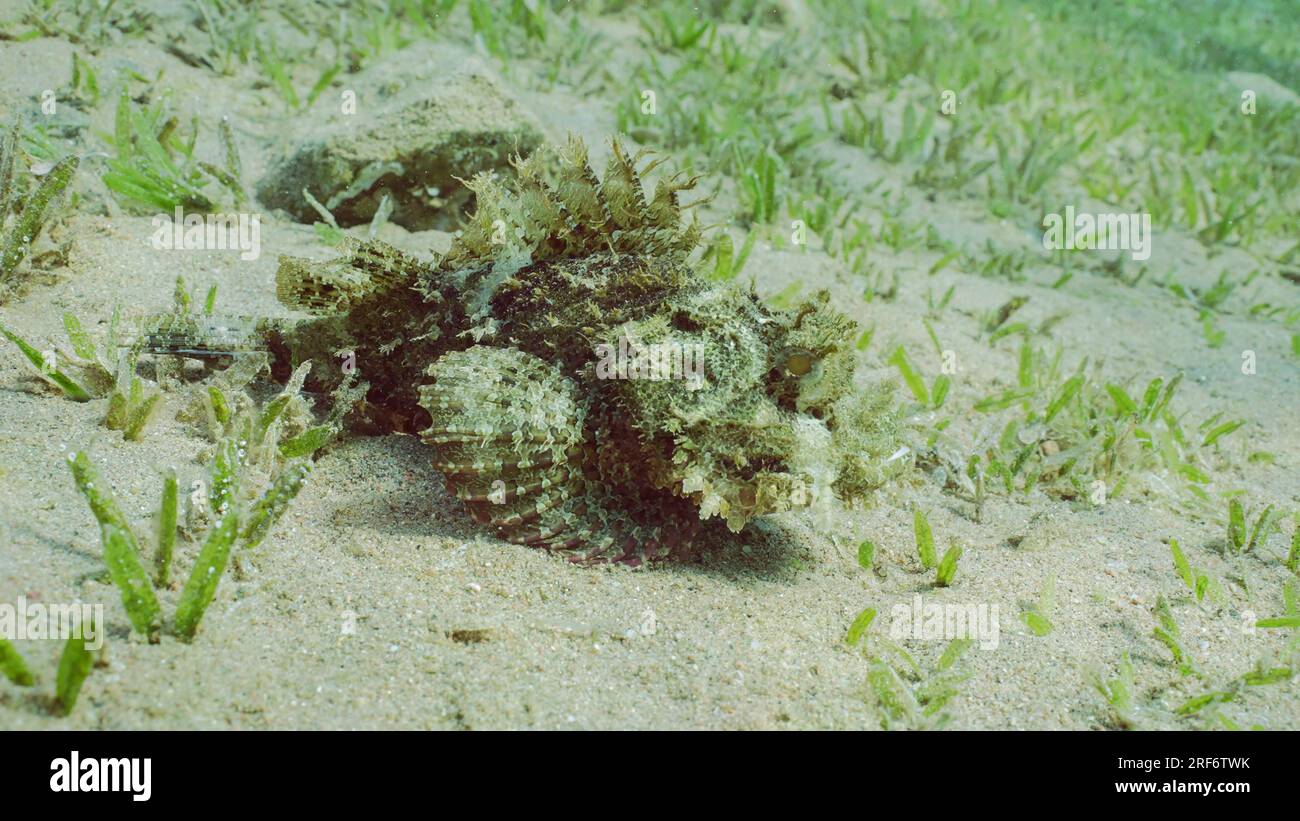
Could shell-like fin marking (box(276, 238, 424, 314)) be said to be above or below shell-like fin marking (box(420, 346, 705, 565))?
above

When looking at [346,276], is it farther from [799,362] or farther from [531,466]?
[799,362]

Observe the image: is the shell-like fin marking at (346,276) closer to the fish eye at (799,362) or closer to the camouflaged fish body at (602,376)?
the camouflaged fish body at (602,376)

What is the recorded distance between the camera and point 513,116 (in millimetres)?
5227

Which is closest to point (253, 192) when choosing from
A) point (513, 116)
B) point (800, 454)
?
point (513, 116)

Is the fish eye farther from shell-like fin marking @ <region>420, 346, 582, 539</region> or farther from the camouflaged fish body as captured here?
shell-like fin marking @ <region>420, 346, 582, 539</region>

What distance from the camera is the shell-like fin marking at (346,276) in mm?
3477

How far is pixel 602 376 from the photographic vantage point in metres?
3.07

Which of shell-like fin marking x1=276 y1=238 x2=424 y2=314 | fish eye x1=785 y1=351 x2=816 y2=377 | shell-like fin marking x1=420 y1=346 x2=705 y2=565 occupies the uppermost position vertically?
fish eye x1=785 y1=351 x2=816 y2=377

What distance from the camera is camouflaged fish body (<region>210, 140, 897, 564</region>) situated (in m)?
2.94

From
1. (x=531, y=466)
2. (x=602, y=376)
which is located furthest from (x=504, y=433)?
(x=602, y=376)

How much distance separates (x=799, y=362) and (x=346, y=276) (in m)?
1.88

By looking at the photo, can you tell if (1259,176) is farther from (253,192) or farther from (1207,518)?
(253,192)

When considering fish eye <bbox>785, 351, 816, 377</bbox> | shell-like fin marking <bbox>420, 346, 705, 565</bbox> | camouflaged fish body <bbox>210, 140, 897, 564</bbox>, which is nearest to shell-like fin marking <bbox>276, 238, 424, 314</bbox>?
camouflaged fish body <bbox>210, 140, 897, 564</bbox>

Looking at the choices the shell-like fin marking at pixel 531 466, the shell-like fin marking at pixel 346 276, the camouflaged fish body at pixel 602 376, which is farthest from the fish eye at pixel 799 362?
the shell-like fin marking at pixel 346 276
